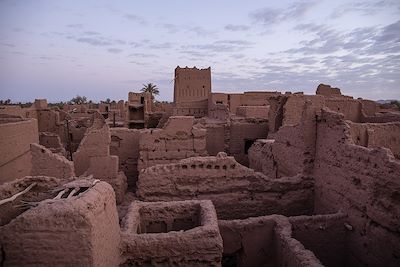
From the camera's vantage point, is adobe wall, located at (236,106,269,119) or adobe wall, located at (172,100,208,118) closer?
adobe wall, located at (236,106,269,119)

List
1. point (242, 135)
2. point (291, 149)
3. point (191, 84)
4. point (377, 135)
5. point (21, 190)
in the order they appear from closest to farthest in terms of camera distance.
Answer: point (21, 190) → point (377, 135) → point (291, 149) → point (242, 135) → point (191, 84)

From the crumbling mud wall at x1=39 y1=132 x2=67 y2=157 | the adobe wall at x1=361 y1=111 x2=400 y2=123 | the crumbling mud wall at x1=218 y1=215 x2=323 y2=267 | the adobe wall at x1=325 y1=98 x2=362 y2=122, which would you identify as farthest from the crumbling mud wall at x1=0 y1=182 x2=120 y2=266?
the adobe wall at x1=325 y1=98 x2=362 y2=122

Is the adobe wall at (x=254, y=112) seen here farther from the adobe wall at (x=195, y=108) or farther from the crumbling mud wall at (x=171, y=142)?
the crumbling mud wall at (x=171, y=142)

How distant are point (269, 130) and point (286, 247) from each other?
31.2 feet

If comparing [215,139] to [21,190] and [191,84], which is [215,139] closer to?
[21,190]

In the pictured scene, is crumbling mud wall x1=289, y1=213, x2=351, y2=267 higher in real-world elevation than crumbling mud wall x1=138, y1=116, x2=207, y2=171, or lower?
lower

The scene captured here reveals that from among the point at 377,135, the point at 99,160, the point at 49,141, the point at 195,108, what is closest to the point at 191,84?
the point at 195,108

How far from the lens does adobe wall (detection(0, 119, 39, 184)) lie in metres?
9.70

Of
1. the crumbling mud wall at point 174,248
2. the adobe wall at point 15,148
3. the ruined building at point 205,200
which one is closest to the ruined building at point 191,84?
the ruined building at point 205,200

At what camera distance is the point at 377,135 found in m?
9.05

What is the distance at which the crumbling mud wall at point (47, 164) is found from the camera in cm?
830

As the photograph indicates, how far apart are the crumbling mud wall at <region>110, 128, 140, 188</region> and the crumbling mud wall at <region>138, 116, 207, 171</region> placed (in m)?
1.27

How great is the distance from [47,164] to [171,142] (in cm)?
419

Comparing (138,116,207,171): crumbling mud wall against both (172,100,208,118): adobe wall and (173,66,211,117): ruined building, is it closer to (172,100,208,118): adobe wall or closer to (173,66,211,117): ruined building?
(172,100,208,118): adobe wall
